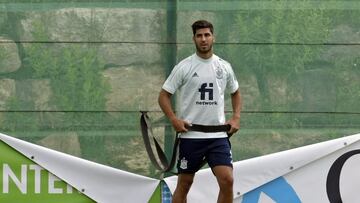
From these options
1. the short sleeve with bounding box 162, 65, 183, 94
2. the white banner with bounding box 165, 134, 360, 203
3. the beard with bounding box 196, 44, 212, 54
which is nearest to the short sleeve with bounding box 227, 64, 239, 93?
the beard with bounding box 196, 44, 212, 54

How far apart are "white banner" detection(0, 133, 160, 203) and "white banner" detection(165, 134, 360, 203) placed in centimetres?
63

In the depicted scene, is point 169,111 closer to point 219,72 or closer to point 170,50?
point 219,72

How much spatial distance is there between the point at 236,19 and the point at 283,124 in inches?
30.5

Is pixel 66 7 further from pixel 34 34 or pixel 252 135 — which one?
pixel 252 135

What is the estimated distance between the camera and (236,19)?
6.77 metres

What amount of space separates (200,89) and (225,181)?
0.57 metres

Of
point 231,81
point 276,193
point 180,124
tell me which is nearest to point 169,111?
point 180,124

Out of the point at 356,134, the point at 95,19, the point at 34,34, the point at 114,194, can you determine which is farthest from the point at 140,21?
the point at 356,134

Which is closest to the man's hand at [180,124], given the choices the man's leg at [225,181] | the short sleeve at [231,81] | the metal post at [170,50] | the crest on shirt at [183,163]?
the crest on shirt at [183,163]

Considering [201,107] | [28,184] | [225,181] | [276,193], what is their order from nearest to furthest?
1. [225,181]
2. [201,107]
3. [28,184]
4. [276,193]

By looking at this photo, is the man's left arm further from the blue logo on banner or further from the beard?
the blue logo on banner

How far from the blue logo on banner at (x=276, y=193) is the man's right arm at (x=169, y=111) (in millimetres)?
937

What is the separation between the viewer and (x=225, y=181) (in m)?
5.97

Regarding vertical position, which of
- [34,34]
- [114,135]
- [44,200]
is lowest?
[44,200]
